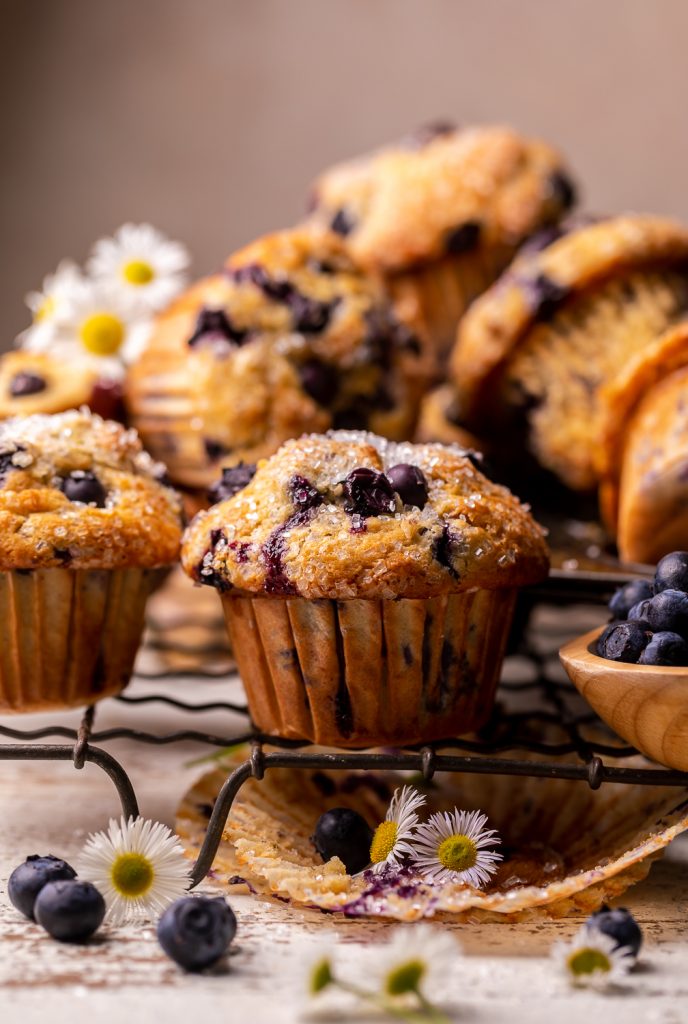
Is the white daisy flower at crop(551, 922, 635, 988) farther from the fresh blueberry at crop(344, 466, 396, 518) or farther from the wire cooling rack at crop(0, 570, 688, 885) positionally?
the fresh blueberry at crop(344, 466, 396, 518)

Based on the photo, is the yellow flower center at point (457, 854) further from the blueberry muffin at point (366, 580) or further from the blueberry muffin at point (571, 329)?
the blueberry muffin at point (571, 329)

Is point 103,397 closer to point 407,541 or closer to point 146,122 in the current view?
point 407,541

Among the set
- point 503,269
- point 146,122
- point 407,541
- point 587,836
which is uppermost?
point 146,122

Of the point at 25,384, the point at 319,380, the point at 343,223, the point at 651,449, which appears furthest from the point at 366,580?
the point at 343,223

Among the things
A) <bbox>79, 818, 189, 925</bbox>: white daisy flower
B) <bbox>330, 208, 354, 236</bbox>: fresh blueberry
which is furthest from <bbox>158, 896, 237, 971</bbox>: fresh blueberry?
<bbox>330, 208, 354, 236</bbox>: fresh blueberry

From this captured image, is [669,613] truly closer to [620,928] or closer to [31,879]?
[620,928]

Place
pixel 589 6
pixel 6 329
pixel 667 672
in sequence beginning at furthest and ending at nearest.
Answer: pixel 6 329
pixel 589 6
pixel 667 672

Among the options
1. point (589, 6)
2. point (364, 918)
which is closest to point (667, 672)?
point (364, 918)

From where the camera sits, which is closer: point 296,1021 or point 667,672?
point 296,1021
